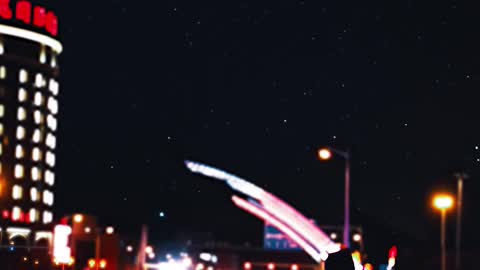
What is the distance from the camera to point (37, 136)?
531 feet

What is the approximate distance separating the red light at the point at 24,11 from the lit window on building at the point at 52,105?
1317 centimetres

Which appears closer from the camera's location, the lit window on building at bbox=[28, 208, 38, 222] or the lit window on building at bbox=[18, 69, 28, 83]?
the lit window on building at bbox=[18, 69, 28, 83]

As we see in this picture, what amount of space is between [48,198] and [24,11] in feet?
97.9

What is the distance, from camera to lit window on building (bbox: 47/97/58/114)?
542ft

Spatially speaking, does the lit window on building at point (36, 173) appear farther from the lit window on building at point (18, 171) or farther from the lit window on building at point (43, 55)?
the lit window on building at point (43, 55)

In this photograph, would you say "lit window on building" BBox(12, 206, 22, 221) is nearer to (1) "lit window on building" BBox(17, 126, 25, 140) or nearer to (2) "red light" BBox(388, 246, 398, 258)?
(1) "lit window on building" BBox(17, 126, 25, 140)

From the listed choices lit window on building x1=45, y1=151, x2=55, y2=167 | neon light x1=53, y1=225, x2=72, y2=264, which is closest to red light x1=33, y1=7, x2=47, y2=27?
lit window on building x1=45, y1=151, x2=55, y2=167

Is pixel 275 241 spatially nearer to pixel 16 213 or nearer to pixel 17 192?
pixel 17 192

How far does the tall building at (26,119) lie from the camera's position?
15762cm

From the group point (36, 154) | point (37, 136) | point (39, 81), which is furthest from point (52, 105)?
point (36, 154)

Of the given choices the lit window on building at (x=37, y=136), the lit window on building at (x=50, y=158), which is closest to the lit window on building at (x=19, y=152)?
the lit window on building at (x=37, y=136)

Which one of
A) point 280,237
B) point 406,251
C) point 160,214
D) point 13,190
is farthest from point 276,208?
point 13,190

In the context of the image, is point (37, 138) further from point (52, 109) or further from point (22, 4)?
point (22, 4)

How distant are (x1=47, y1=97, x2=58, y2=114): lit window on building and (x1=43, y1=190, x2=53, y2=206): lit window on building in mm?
13183
